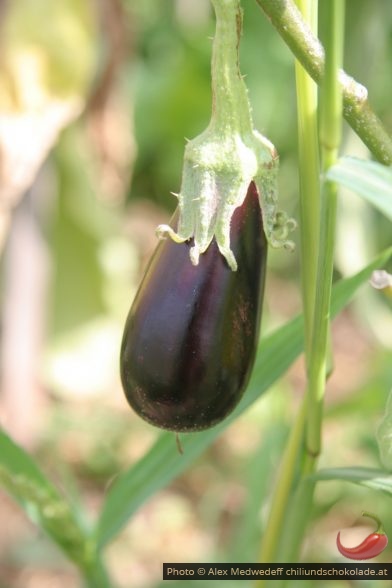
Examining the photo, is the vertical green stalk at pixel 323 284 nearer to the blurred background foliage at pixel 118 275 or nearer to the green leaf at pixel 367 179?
the green leaf at pixel 367 179

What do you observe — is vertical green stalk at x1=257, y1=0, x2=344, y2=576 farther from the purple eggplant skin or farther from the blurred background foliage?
the blurred background foliage

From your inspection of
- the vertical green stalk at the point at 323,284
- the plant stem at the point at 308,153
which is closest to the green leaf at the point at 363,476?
the vertical green stalk at the point at 323,284

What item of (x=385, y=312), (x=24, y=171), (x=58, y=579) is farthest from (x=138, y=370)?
(x=385, y=312)

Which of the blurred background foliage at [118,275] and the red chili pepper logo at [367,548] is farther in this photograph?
the blurred background foliage at [118,275]

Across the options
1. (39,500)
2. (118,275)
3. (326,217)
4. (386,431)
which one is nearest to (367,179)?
(326,217)

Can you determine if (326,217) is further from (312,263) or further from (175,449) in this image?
(175,449)

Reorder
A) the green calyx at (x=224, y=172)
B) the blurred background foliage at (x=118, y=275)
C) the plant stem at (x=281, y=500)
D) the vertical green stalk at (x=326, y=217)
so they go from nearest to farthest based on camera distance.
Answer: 1. the vertical green stalk at (x=326, y=217)
2. the green calyx at (x=224, y=172)
3. the plant stem at (x=281, y=500)
4. the blurred background foliage at (x=118, y=275)

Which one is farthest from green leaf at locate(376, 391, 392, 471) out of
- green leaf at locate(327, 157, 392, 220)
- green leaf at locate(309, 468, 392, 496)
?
green leaf at locate(327, 157, 392, 220)
